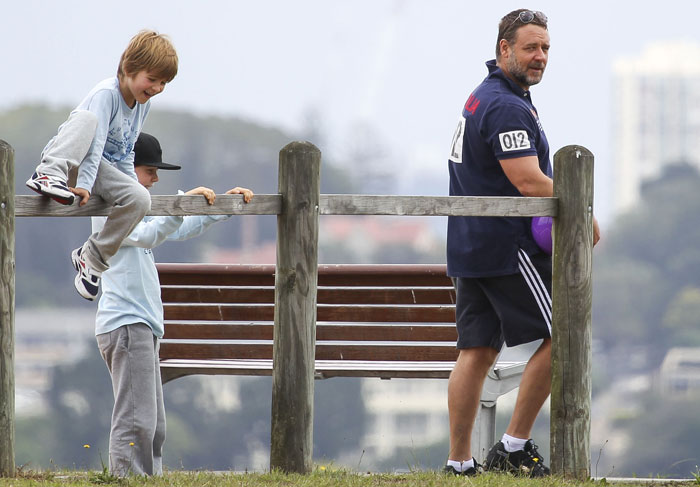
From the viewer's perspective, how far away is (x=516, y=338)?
3.88m

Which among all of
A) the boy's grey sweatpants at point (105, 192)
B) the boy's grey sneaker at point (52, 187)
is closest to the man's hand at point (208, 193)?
the boy's grey sweatpants at point (105, 192)

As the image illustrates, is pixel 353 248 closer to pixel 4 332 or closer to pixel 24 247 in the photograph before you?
pixel 24 247

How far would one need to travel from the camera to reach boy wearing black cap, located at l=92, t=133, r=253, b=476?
373cm

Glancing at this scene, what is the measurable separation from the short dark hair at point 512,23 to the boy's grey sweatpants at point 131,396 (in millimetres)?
1465

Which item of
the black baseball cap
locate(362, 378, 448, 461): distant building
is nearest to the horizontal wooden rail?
the black baseball cap

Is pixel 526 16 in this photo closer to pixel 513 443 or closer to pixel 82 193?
pixel 513 443

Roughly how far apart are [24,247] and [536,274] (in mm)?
84658

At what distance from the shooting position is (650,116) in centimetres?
15925

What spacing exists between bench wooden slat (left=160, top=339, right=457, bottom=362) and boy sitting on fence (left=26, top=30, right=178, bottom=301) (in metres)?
1.21

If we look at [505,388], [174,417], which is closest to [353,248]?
[174,417]

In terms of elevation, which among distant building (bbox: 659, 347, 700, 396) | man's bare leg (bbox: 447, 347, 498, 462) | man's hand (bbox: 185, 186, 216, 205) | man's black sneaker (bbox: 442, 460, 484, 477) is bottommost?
distant building (bbox: 659, 347, 700, 396)

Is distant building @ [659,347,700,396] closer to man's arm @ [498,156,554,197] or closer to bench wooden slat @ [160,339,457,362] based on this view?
bench wooden slat @ [160,339,457,362]

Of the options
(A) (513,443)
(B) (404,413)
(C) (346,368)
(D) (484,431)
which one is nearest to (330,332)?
(C) (346,368)

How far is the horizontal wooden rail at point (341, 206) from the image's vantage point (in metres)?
3.46
